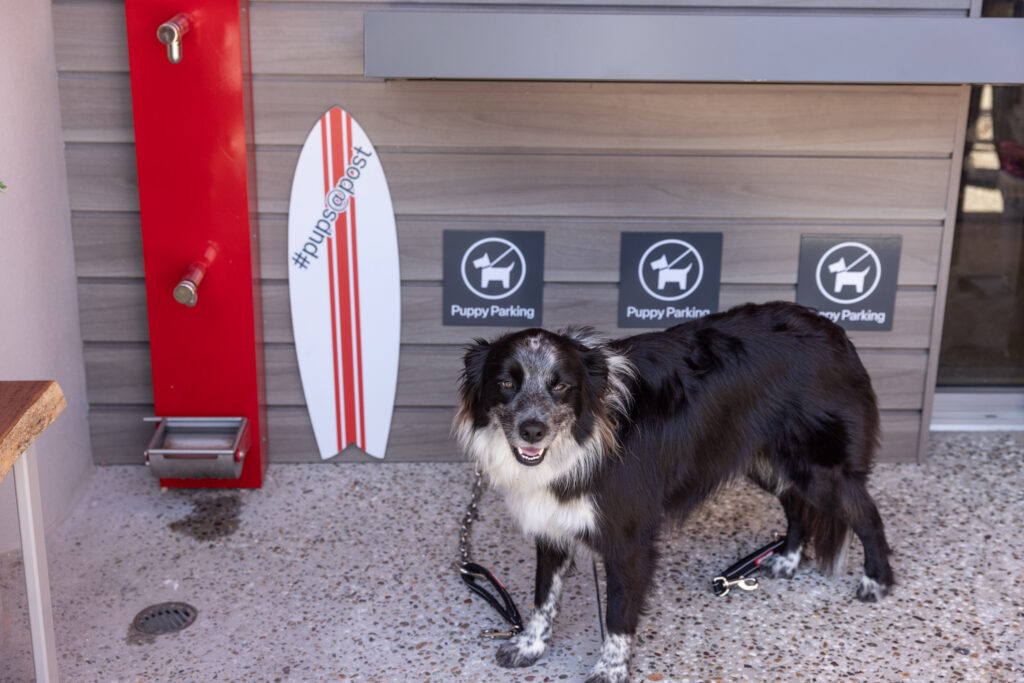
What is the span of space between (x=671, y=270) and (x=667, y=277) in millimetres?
27

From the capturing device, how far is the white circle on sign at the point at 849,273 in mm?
3332

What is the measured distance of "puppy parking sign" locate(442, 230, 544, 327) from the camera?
329 cm

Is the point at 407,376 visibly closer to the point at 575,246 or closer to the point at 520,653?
the point at 575,246

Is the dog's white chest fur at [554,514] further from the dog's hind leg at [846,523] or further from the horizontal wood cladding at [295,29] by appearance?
the horizontal wood cladding at [295,29]

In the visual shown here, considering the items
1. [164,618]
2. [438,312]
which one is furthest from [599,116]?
[164,618]

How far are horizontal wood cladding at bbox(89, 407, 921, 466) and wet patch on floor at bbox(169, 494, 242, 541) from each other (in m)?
0.29

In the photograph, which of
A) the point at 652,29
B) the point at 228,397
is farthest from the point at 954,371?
the point at 228,397

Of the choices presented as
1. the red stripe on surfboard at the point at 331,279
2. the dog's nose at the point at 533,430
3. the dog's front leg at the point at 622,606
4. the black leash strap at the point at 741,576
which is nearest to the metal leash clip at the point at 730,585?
the black leash strap at the point at 741,576

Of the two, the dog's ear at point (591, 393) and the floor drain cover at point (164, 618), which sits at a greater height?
the dog's ear at point (591, 393)

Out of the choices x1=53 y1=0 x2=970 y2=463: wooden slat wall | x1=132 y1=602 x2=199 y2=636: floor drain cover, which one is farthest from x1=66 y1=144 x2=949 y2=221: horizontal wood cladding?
x1=132 y1=602 x2=199 y2=636: floor drain cover

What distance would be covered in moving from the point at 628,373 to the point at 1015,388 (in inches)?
86.1

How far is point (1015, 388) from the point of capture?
3.85 metres

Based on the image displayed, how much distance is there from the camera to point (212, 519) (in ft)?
10.2

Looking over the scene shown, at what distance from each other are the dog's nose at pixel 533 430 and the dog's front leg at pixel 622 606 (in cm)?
39
